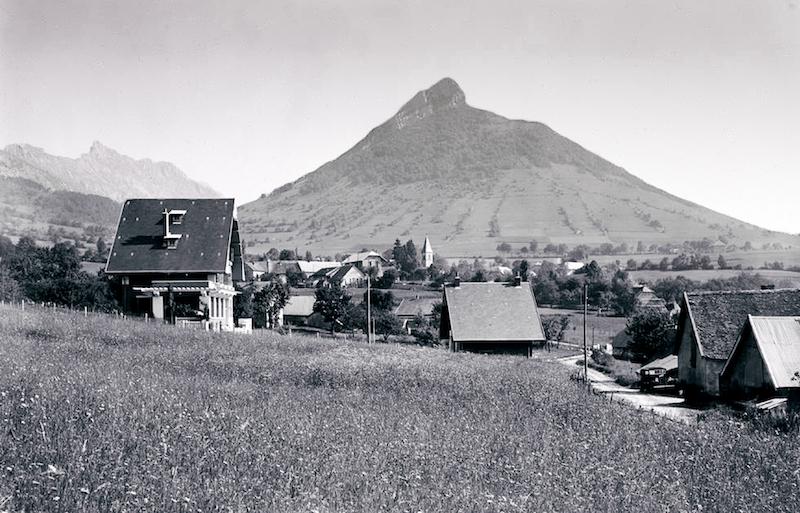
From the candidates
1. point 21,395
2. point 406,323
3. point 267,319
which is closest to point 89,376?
point 21,395

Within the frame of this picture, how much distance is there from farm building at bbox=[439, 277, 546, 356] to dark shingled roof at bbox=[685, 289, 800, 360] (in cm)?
1543

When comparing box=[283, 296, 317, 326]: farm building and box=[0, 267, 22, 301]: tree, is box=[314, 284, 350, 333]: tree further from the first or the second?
box=[0, 267, 22, 301]: tree

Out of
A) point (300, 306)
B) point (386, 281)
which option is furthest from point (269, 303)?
point (386, 281)

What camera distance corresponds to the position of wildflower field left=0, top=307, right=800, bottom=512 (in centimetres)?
695

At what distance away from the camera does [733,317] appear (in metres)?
42.4

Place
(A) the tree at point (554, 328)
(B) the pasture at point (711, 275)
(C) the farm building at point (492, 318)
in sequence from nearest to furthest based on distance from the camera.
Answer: (C) the farm building at point (492, 318), (A) the tree at point (554, 328), (B) the pasture at point (711, 275)

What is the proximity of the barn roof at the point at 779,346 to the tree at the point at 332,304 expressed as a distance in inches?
2119

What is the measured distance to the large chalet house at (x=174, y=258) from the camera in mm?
44031

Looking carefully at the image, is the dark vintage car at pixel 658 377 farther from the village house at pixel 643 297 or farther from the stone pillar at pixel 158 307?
the village house at pixel 643 297

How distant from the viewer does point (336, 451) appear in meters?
9.43

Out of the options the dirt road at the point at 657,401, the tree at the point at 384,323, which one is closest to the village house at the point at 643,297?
the tree at the point at 384,323

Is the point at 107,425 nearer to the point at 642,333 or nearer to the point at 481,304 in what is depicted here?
the point at 481,304

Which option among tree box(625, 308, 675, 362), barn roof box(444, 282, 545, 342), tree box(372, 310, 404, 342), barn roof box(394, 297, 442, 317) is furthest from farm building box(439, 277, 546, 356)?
barn roof box(394, 297, 442, 317)

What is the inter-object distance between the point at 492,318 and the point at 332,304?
27066mm
